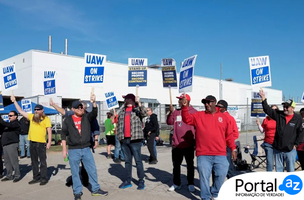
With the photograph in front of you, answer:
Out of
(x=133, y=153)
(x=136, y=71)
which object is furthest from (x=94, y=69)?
(x=133, y=153)

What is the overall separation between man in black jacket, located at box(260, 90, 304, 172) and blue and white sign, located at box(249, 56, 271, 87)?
8.43 ft

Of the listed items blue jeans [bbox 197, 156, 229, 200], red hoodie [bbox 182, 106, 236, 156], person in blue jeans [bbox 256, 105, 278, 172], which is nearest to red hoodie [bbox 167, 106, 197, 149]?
red hoodie [bbox 182, 106, 236, 156]

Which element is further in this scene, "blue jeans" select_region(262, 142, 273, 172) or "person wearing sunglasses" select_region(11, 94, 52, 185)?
"person wearing sunglasses" select_region(11, 94, 52, 185)

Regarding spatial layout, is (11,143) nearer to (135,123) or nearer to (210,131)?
(135,123)

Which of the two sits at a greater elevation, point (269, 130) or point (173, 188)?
point (269, 130)

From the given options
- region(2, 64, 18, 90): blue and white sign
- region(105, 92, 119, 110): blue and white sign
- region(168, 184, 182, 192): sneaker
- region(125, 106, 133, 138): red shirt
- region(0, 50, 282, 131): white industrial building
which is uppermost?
region(0, 50, 282, 131): white industrial building

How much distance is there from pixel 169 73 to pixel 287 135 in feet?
16.7

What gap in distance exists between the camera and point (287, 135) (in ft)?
20.4

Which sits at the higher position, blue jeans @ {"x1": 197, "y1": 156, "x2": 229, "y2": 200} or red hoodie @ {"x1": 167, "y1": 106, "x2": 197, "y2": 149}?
red hoodie @ {"x1": 167, "y1": 106, "x2": 197, "y2": 149}

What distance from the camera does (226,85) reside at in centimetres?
5375

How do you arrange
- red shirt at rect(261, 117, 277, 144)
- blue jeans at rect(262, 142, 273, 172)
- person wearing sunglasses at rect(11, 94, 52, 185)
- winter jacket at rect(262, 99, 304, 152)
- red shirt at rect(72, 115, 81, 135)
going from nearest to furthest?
winter jacket at rect(262, 99, 304, 152), red shirt at rect(72, 115, 81, 135), blue jeans at rect(262, 142, 273, 172), red shirt at rect(261, 117, 277, 144), person wearing sunglasses at rect(11, 94, 52, 185)

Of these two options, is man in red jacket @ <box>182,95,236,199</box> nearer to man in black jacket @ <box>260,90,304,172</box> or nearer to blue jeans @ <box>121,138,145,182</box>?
man in black jacket @ <box>260,90,304,172</box>

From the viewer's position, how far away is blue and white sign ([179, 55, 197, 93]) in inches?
372

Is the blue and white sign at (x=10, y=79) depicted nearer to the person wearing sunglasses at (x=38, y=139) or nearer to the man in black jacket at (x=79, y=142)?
the person wearing sunglasses at (x=38, y=139)
